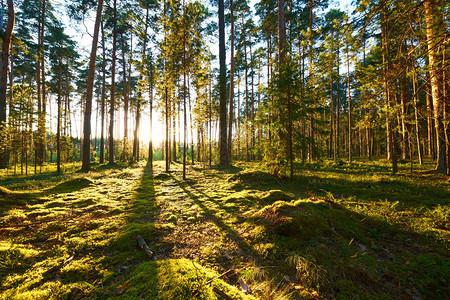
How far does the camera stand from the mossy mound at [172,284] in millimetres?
1812

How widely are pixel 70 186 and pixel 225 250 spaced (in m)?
8.27

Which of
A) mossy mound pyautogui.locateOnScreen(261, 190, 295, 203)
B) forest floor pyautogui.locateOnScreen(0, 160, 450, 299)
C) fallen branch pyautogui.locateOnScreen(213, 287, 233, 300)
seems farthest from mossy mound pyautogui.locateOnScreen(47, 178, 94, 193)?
fallen branch pyautogui.locateOnScreen(213, 287, 233, 300)

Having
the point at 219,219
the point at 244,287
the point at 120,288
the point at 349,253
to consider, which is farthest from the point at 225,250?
the point at 349,253

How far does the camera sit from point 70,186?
7.41 meters

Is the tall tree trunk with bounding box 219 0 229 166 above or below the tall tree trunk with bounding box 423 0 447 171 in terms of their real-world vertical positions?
above

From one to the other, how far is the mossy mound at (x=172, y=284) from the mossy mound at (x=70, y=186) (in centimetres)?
704

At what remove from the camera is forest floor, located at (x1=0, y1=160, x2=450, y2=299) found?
2023 millimetres

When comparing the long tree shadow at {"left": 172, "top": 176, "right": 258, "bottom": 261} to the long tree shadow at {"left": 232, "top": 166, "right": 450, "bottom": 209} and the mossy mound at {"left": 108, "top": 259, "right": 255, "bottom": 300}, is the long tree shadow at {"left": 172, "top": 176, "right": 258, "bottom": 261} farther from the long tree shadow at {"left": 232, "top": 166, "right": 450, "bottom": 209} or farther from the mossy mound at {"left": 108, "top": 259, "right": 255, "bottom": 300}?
the long tree shadow at {"left": 232, "top": 166, "right": 450, "bottom": 209}

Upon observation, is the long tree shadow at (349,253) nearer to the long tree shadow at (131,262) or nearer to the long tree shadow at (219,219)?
the long tree shadow at (219,219)

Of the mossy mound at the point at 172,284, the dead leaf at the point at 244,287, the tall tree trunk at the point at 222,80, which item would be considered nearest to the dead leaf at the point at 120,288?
the mossy mound at the point at 172,284

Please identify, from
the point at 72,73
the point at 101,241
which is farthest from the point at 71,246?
the point at 72,73

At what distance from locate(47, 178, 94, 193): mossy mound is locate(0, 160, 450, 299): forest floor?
150cm

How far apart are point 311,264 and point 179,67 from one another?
10570mm

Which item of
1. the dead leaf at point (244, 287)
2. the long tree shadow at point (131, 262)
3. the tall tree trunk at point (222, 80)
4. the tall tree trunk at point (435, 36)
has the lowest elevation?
the dead leaf at point (244, 287)
